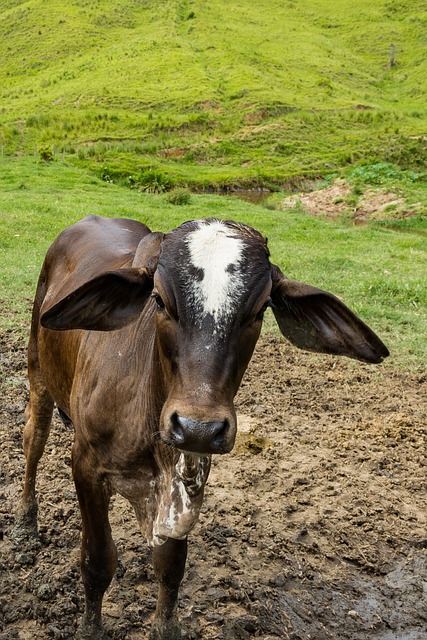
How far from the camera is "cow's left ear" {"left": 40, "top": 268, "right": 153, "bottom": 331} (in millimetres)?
2844

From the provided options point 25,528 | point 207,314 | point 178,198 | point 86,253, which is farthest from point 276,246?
point 207,314

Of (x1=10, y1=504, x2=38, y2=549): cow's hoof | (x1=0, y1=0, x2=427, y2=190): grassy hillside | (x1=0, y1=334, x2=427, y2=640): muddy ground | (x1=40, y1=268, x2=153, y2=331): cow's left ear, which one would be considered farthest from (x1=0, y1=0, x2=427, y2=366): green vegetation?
(x1=40, y1=268, x2=153, y2=331): cow's left ear

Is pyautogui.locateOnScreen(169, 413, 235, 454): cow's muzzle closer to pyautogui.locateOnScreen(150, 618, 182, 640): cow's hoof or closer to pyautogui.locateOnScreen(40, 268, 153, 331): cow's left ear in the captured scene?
pyautogui.locateOnScreen(40, 268, 153, 331): cow's left ear

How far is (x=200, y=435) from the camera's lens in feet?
7.67

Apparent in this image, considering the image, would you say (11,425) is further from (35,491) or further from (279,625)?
(279,625)

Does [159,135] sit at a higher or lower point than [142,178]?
lower

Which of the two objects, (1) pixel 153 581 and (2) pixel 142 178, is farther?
(2) pixel 142 178

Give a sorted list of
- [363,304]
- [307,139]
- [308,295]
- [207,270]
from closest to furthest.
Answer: [207,270] → [308,295] → [363,304] → [307,139]

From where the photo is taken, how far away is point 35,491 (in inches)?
181

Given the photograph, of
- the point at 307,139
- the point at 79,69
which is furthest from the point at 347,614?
the point at 79,69

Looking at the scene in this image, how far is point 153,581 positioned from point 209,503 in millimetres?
868

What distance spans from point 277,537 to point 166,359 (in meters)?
2.21

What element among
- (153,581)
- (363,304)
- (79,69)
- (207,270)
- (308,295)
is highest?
(207,270)

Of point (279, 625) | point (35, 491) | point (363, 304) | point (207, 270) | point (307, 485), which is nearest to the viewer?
point (207, 270)
